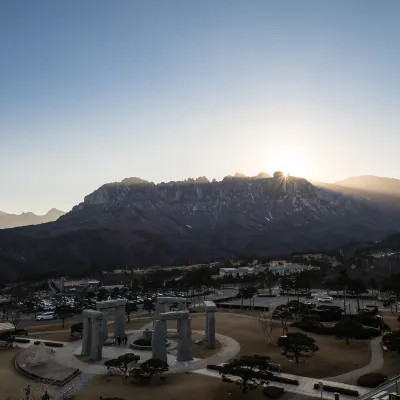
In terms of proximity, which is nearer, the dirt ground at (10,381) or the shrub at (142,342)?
the dirt ground at (10,381)

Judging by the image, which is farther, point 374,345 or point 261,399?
point 374,345

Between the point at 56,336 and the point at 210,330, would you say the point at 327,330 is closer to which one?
the point at 210,330

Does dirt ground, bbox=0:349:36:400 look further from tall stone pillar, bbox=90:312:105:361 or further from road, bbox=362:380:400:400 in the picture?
road, bbox=362:380:400:400

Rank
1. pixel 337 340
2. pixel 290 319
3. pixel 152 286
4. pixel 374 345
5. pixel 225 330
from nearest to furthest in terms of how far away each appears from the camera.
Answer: pixel 374 345 < pixel 337 340 < pixel 225 330 < pixel 290 319 < pixel 152 286

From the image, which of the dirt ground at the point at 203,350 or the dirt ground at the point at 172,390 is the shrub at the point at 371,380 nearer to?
the dirt ground at the point at 172,390

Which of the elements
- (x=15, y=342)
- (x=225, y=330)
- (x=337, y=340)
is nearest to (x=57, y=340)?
(x=15, y=342)

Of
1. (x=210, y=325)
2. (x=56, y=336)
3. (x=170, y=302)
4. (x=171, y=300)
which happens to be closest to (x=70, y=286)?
(x=56, y=336)

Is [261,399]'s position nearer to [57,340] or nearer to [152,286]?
[57,340]

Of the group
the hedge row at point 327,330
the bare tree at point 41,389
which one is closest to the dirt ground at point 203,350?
the hedge row at point 327,330

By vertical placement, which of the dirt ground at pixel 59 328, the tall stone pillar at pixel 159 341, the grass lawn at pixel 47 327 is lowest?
the grass lawn at pixel 47 327
